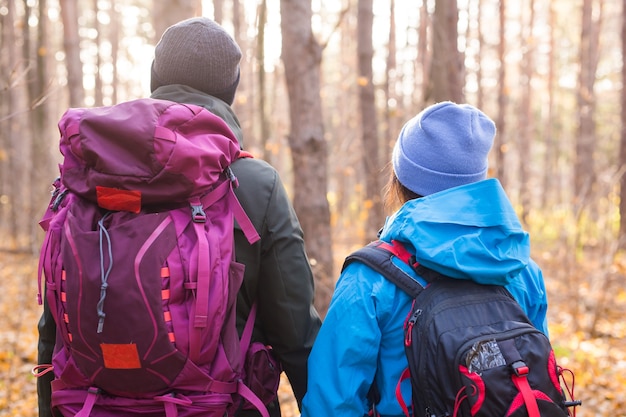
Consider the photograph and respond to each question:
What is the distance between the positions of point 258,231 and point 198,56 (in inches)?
24.9

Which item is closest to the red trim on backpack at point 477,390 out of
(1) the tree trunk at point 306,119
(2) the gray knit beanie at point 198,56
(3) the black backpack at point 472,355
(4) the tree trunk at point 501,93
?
(3) the black backpack at point 472,355

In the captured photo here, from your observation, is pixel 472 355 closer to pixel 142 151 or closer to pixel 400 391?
pixel 400 391

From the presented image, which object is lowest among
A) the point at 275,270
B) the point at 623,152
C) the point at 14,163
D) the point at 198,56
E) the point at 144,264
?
the point at 14,163

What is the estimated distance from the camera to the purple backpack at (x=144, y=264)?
5.37 feet

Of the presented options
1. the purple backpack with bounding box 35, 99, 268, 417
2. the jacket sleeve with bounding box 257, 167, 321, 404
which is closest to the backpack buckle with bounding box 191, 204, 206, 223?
the purple backpack with bounding box 35, 99, 268, 417

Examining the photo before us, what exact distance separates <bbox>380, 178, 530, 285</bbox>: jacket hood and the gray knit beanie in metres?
0.80

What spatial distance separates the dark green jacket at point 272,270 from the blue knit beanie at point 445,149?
42 cm

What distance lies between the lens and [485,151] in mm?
1907

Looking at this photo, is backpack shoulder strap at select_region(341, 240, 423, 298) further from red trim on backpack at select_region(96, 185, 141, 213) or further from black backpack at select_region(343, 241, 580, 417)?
red trim on backpack at select_region(96, 185, 141, 213)

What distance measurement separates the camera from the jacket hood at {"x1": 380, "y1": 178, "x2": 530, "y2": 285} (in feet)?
5.44

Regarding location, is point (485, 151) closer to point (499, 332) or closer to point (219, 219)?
point (499, 332)

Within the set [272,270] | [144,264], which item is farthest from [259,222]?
[144,264]

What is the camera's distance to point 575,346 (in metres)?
6.50

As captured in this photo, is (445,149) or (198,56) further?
(198,56)
